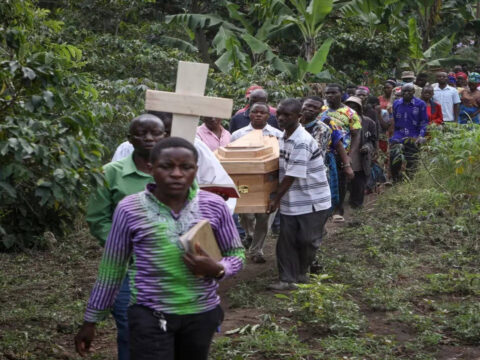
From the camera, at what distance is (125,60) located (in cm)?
1294

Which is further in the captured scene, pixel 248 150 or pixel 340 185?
pixel 340 185

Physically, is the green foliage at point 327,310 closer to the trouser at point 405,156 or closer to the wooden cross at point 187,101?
the wooden cross at point 187,101

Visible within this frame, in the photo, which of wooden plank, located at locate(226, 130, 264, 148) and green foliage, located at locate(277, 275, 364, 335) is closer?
green foliage, located at locate(277, 275, 364, 335)

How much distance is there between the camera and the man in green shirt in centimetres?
429

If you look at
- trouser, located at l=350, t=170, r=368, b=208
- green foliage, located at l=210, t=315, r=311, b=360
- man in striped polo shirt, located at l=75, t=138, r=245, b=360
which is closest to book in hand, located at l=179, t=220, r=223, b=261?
man in striped polo shirt, located at l=75, t=138, r=245, b=360

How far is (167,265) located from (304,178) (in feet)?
12.8

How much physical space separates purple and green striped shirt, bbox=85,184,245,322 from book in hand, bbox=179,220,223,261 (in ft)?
0.27

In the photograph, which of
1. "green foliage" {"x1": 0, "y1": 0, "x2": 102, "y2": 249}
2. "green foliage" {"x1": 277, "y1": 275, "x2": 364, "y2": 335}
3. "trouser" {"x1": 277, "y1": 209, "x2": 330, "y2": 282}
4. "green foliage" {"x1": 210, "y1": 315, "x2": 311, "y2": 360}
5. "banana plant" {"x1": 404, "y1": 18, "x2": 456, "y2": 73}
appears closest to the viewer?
"green foliage" {"x1": 0, "y1": 0, "x2": 102, "y2": 249}

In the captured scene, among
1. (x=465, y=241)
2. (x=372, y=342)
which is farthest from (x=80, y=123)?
(x=465, y=241)

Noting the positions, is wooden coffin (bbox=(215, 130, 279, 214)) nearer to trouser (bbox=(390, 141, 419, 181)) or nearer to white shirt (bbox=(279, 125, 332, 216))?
white shirt (bbox=(279, 125, 332, 216))

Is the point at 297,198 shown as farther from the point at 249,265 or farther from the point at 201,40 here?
the point at 201,40

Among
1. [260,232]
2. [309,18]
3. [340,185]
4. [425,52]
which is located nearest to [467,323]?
[260,232]

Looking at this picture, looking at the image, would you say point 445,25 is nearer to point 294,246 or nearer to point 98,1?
point 98,1

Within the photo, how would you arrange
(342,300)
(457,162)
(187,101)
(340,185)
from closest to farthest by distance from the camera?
(187,101) → (342,300) → (340,185) → (457,162)
